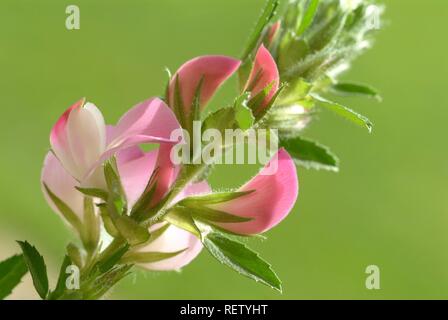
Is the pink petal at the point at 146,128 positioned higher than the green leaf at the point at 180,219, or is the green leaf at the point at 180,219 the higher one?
the pink petal at the point at 146,128

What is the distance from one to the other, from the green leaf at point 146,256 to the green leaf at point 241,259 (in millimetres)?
25

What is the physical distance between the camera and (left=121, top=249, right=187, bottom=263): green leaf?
0.37m

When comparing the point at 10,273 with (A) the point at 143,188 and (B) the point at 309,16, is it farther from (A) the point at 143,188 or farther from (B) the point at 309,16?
(B) the point at 309,16

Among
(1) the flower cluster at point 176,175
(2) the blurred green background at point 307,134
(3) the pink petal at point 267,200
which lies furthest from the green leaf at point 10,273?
(2) the blurred green background at point 307,134

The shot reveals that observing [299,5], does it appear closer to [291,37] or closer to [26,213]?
[291,37]

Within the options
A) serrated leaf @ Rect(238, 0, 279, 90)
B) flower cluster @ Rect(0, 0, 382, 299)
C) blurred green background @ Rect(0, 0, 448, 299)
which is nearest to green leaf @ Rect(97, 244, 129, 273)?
flower cluster @ Rect(0, 0, 382, 299)

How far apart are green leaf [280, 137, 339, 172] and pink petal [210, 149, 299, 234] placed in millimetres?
70

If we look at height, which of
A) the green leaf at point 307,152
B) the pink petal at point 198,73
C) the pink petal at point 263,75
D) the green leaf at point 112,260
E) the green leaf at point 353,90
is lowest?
the green leaf at point 112,260

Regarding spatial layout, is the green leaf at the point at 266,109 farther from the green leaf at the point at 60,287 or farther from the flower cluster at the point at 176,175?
the green leaf at the point at 60,287

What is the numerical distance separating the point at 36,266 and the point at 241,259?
0.31 feet

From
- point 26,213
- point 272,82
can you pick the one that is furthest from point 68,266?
point 26,213

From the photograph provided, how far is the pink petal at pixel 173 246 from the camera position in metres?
0.38

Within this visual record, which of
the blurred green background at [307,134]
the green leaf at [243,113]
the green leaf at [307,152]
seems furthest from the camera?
the blurred green background at [307,134]

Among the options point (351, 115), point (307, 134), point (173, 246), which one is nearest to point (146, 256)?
point (173, 246)
